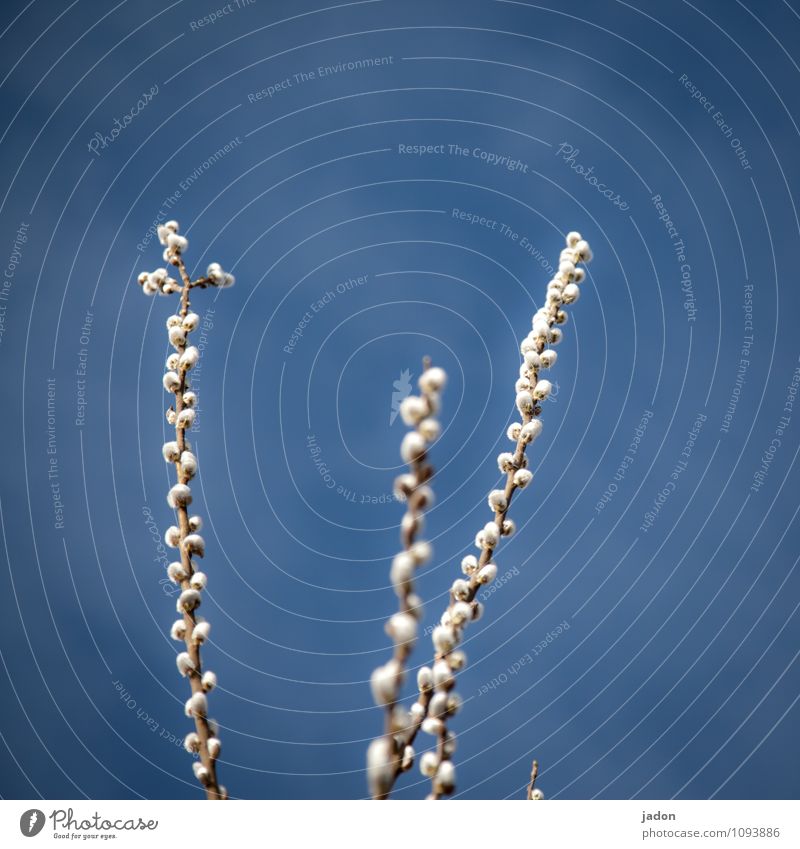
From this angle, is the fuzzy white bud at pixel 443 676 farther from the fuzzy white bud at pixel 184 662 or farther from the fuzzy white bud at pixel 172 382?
the fuzzy white bud at pixel 172 382

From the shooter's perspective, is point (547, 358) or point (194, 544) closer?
point (194, 544)

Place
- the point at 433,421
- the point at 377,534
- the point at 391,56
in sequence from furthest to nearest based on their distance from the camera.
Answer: the point at 391,56 → the point at 377,534 → the point at 433,421

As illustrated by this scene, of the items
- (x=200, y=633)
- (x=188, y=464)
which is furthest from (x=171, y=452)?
(x=200, y=633)

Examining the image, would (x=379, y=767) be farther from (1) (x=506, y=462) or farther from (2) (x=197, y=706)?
(1) (x=506, y=462)

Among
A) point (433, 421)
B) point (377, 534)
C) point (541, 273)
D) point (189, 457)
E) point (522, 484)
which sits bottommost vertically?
point (433, 421)

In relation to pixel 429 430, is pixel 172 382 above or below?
above

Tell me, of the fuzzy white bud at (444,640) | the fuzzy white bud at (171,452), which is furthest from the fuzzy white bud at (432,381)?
the fuzzy white bud at (171,452)

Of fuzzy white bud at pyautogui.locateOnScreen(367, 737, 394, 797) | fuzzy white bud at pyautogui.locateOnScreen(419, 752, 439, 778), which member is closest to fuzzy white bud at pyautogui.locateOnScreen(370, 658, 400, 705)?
fuzzy white bud at pyautogui.locateOnScreen(367, 737, 394, 797)

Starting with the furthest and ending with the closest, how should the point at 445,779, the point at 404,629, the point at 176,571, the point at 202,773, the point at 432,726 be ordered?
1. the point at 176,571
2. the point at 202,773
3. the point at 432,726
4. the point at 445,779
5. the point at 404,629
